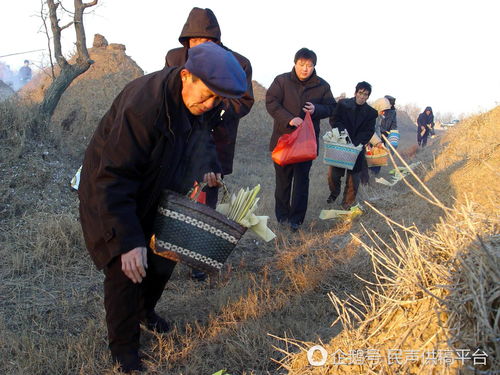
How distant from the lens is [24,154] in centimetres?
568

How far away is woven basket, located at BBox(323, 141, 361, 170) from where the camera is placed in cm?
582

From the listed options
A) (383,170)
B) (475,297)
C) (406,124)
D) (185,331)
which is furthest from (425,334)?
(406,124)

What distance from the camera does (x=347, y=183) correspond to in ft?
20.2

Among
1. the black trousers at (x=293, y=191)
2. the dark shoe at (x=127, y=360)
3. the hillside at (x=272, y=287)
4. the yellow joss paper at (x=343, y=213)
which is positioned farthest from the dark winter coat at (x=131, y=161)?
the yellow joss paper at (x=343, y=213)

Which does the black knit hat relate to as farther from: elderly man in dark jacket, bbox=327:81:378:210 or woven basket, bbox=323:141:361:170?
elderly man in dark jacket, bbox=327:81:378:210

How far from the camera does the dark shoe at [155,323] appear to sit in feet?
9.57

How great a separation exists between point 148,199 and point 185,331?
111 cm

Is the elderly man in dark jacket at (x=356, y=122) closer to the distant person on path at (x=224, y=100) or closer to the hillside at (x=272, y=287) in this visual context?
the hillside at (x=272, y=287)

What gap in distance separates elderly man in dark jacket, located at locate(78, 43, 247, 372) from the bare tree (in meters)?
5.23

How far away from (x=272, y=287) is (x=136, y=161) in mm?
1833

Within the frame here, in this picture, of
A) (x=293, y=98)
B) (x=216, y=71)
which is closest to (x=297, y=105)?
(x=293, y=98)

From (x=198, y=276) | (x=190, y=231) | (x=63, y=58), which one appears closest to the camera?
(x=190, y=231)

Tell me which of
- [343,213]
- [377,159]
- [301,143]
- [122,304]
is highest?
[301,143]

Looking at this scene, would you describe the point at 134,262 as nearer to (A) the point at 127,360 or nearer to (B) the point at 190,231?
(B) the point at 190,231
